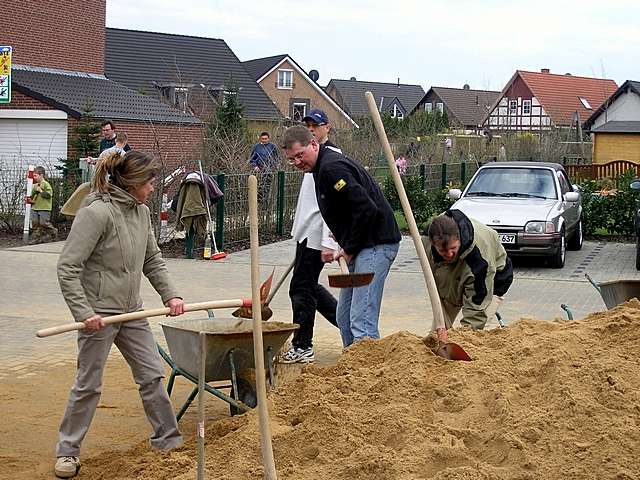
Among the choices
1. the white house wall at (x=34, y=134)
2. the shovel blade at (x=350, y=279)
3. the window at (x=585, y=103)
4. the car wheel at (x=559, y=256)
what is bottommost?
the shovel blade at (x=350, y=279)

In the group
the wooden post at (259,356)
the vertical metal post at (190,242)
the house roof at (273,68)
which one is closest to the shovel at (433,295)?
the wooden post at (259,356)

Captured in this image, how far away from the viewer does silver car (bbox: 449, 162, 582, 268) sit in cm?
1437

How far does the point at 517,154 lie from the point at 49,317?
70.8 ft

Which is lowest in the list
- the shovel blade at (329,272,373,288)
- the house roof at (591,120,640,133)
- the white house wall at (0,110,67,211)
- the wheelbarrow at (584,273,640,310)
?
the wheelbarrow at (584,273,640,310)

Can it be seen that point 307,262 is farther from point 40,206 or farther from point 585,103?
point 585,103

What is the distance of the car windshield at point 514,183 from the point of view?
621 inches

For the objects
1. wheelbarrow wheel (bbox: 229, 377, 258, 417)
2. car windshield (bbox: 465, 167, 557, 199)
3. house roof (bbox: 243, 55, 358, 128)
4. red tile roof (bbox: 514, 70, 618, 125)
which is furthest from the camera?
red tile roof (bbox: 514, 70, 618, 125)

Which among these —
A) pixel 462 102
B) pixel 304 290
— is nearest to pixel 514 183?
pixel 304 290

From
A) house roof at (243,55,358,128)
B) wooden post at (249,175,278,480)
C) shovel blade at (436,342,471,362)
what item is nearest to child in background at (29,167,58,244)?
shovel blade at (436,342,471,362)

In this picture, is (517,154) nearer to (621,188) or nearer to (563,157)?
(563,157)

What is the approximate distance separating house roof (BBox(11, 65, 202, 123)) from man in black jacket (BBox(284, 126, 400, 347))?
824 inches

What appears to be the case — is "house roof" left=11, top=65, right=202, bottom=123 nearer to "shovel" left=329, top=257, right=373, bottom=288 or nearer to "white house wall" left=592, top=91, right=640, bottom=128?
"shovel" left=329, top=257, right=373, bottom=288

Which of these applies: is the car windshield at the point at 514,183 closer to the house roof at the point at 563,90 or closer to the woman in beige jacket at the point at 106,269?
the woman in beige jacket at the point at 106,269

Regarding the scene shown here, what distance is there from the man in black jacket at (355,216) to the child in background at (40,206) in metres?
11.3
